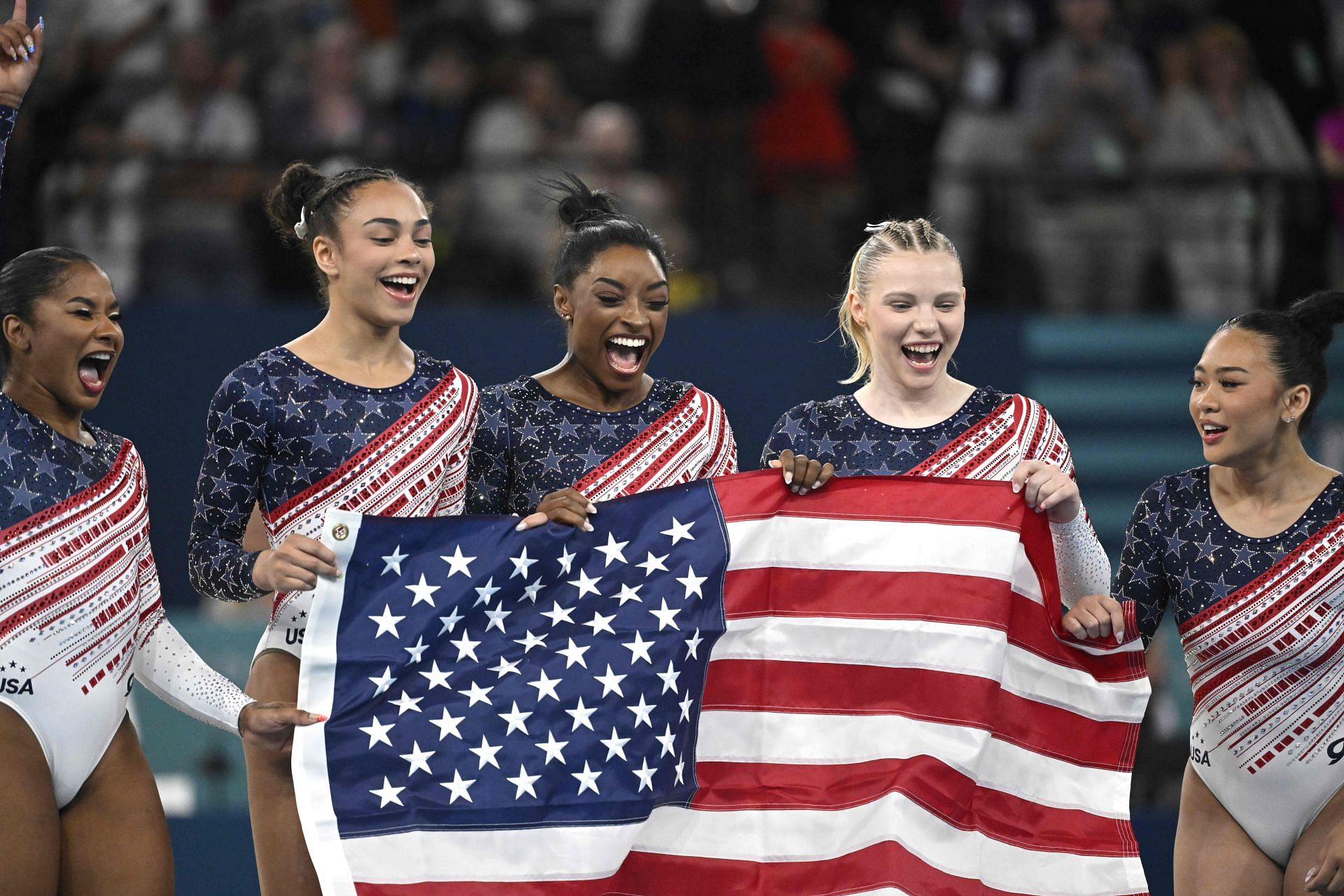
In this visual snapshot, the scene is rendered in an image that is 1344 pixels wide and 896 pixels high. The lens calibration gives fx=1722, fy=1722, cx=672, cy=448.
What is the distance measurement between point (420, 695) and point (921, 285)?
144 cm

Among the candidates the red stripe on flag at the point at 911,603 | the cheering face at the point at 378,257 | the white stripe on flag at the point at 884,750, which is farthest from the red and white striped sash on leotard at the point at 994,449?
the cheering face at the point at 378,257

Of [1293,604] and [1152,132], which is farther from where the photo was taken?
[1152,132]

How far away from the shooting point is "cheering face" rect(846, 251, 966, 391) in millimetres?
3885

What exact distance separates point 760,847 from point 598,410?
1.05 m

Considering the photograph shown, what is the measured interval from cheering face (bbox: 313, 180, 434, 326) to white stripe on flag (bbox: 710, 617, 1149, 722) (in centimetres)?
105

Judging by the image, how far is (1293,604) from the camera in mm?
3857

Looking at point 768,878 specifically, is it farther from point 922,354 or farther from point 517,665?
point 922,354

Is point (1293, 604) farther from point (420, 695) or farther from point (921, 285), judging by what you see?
point (420, 695)

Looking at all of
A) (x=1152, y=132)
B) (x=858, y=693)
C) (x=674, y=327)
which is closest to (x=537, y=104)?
(x=674, y=327)

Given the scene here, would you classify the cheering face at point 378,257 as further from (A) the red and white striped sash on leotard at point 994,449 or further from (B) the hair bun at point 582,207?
(A) the red and white striped sash on leotard at point 994,449

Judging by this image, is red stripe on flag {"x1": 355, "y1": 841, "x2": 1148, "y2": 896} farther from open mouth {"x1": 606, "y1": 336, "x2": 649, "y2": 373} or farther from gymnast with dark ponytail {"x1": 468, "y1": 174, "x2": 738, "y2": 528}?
open mouth {"x1": 606, "y1": 336, "x2": 649, "y2": 373}

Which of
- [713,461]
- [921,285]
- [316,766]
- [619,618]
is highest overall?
[921,285]

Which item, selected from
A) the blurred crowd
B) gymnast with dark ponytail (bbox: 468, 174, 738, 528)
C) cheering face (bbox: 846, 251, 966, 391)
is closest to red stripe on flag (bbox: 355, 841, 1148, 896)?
gymnast with dark ponytail (bbox: 468, 174, 738, 528)

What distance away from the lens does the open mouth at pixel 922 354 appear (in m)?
3.88
